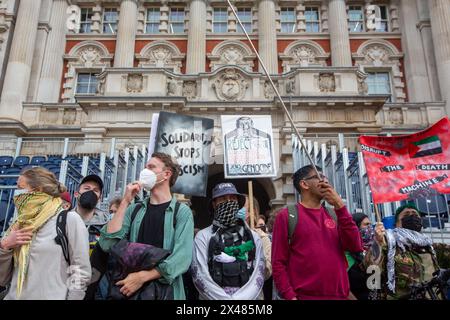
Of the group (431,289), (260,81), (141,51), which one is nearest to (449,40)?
(260,81)

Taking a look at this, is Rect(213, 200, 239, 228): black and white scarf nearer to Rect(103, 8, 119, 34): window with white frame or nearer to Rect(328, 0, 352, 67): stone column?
Rect(328, 0, 352, 67): stone column

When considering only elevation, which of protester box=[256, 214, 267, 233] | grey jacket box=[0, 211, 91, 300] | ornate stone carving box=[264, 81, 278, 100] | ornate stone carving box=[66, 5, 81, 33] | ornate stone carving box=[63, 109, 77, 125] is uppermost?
ornate stone carving box=[66, 5, 81, 33]

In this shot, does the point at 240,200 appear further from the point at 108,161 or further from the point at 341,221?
the point at 108,161

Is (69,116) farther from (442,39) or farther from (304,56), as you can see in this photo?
(442,39)

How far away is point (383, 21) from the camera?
23922mm

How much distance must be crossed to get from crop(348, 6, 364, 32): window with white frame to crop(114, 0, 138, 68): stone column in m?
13.4

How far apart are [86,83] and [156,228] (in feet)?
70.9

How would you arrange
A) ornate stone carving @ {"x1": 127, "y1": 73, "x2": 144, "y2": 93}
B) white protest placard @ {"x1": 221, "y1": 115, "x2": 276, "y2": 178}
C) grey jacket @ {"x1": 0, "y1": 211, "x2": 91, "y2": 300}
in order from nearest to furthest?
grey jacket @ {"x1": 0, "y1": 211, "x2": 91, "y2": 300} → white protest placard @ {"x1": 221, "y1": 115, "x2": 276, "y2": 178} → ornate stone carving @ {"x1": 127, "y1": 73, "x2": 144, "y2": 93}

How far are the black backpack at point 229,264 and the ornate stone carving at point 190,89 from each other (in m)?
12.3

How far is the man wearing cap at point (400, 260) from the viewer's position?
12.8ft

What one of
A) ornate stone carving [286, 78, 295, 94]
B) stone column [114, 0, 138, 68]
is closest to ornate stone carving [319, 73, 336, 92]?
ornate stone carving [286, 78, 295, 94]

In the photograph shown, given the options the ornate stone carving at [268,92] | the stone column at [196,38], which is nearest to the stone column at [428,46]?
the ornate stone carving at [268,92]

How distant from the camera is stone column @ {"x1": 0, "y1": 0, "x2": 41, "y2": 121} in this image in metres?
19.6

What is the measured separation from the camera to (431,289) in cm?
369
